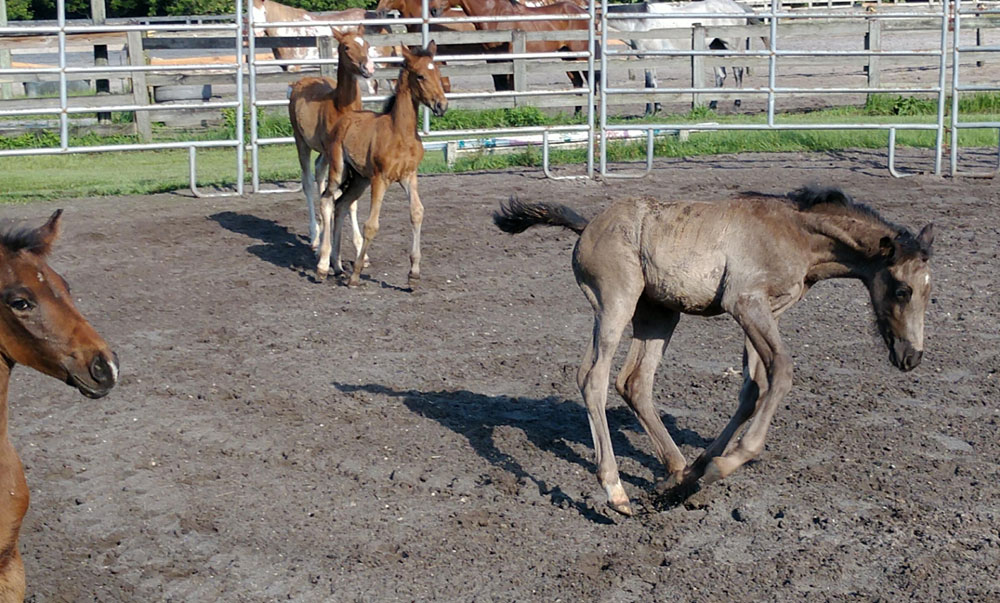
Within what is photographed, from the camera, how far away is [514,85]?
16.8 m

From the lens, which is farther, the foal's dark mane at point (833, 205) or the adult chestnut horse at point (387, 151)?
the adult chestnut horse at point (387, 151)

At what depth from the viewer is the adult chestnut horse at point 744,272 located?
5.19 meters

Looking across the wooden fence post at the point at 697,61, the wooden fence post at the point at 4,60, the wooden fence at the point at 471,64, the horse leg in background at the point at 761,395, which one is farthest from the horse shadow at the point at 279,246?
the wooden fence post at the point at 697,61

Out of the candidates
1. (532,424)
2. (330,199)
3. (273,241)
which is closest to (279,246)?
(273,241)

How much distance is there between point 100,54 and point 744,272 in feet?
46.7

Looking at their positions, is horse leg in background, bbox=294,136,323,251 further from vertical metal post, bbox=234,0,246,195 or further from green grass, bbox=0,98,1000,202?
green grass, bbox=0,98,1000,202

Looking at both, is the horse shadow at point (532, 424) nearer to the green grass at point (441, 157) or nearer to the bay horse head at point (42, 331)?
the bay horse head at point (42, 331)

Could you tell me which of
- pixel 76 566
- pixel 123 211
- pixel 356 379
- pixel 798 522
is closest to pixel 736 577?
pixel 798 522

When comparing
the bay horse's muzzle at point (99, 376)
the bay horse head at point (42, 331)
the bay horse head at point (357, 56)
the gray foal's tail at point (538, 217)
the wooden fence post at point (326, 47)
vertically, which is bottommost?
the bay horse's muzzle at point (99, 376)

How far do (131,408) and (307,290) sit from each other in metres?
2.80

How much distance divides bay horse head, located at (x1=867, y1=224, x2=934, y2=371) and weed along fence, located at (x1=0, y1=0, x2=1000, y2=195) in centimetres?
754

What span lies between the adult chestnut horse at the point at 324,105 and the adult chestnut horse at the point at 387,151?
1.28 feet

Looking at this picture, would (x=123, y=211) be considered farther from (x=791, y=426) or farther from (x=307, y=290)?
(x=791, y=426)

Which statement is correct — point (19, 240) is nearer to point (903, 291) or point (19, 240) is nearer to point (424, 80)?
point (903, 291)
